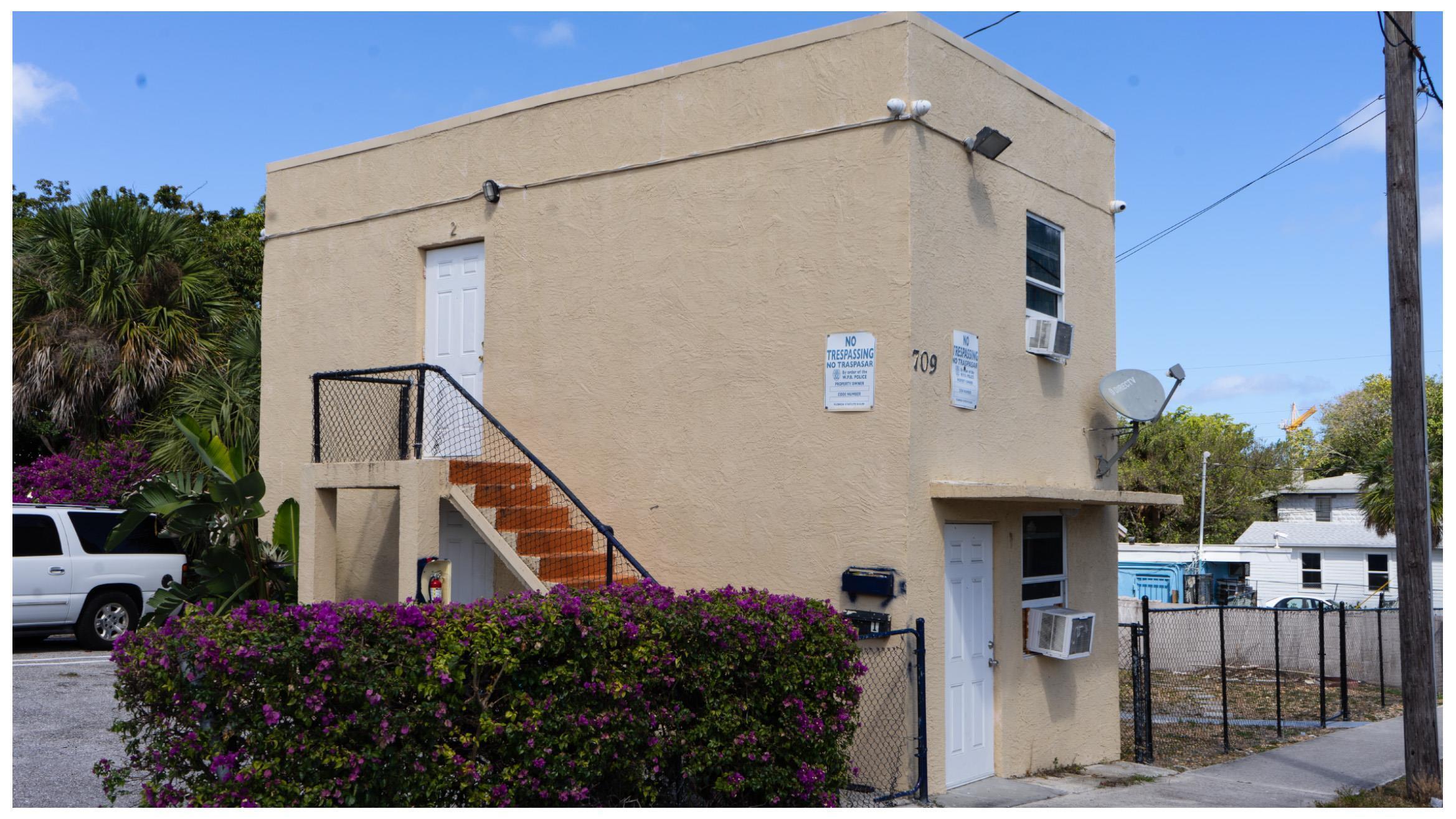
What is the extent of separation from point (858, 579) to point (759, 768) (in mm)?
1952

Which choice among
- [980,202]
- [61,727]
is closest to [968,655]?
[980,202]

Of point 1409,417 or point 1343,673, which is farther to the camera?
point 1343,673

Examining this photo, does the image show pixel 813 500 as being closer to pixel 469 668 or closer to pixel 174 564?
Answer: pixel 469 668

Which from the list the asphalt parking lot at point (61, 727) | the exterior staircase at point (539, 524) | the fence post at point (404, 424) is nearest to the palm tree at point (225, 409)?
the asphalt parking lot at point (61, 727)

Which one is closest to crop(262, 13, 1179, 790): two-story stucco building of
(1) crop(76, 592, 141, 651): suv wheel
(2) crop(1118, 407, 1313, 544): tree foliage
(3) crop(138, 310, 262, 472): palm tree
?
(3) crop(138, 310, 262, 472): palm tree

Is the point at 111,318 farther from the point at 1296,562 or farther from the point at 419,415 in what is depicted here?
the point at 1296,562

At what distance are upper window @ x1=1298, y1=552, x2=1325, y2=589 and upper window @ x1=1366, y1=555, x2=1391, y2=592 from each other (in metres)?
1.48

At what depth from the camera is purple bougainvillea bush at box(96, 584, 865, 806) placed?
20.4ft

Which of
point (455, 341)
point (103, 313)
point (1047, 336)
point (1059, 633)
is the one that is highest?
point (103, 313)

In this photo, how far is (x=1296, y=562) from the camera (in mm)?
33875

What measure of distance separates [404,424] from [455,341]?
1.69 metres

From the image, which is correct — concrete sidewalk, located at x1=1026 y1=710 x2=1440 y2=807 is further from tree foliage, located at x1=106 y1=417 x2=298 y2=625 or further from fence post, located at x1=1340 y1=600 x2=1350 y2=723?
tree foliage, located at x1=106 y1=417 x2=298 y2=625

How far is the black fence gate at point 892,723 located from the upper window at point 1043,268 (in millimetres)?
3460

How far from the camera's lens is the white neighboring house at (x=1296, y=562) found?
31.8m
